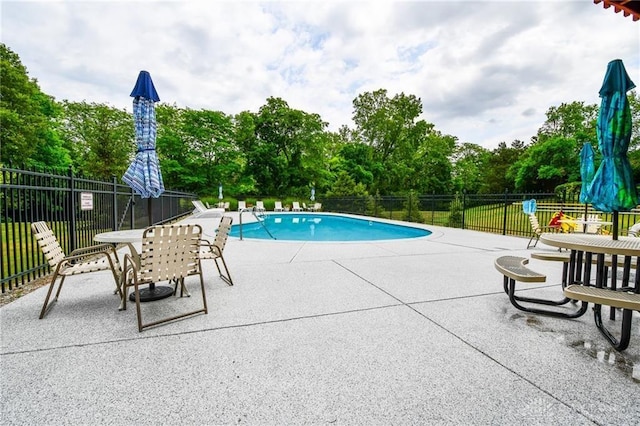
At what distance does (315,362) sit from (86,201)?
489 cm

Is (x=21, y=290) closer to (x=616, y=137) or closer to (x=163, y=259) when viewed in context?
(x=163, y=259)

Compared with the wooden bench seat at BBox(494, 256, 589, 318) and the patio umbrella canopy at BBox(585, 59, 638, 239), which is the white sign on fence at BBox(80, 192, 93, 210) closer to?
the wooden bench seat at BBox(494, 256, 589, 318)

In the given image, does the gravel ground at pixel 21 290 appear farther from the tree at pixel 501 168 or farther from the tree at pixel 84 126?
the tree at pixel 501 168

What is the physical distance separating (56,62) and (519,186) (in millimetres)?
36745

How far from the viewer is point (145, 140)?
11.6 feet

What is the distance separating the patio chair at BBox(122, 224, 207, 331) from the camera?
7.86 feet

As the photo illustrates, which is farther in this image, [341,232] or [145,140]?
[341,232]


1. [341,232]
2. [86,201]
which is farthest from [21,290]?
[341,232]

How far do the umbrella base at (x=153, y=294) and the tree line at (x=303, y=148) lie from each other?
58.6ft

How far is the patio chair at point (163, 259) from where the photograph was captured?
2.40m

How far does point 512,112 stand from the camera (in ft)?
80.0

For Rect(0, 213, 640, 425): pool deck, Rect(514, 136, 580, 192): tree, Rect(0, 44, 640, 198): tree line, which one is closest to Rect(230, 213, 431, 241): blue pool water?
Rect(0, 213, 640, 425): pool deck

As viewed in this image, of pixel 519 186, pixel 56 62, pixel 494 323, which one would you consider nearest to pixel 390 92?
pixel 519 186

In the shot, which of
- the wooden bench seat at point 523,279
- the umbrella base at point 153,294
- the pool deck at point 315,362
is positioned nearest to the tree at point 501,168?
the wooden bench seat at point 523,279
